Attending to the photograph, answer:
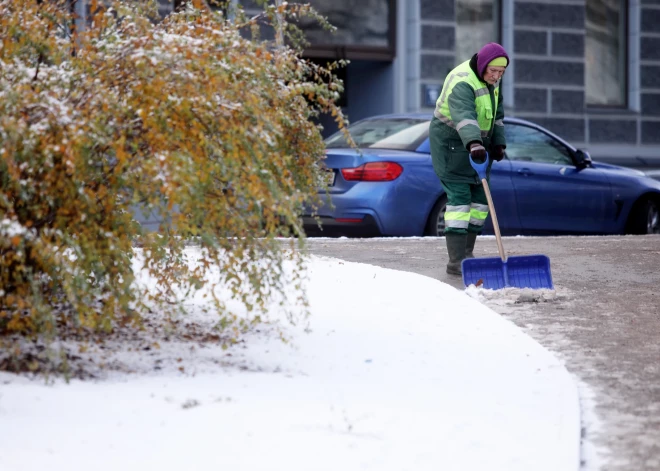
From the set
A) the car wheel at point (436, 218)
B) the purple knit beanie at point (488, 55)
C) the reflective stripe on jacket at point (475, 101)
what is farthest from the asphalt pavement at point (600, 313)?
the purple knit beanie at point (488, 55)

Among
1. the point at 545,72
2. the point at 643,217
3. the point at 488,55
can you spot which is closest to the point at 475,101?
the point at 488,55

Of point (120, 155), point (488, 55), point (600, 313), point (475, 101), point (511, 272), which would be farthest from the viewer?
point (475, 101)

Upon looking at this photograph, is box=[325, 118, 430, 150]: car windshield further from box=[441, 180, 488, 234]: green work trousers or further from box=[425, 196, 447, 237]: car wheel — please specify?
box=[441, 180, 488, 234]: green work trousers

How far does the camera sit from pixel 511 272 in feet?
25.0

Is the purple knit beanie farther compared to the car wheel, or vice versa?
the car wheel

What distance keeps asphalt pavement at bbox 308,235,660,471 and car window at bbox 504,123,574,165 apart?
1001 mm

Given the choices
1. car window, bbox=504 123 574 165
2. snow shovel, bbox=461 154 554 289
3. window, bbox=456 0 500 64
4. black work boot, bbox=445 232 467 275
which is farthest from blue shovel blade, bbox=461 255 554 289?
window, bbox=456 0 500 64

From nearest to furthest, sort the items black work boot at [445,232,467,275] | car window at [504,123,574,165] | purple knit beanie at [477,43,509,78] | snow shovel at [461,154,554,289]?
snow shovel at [461,154,554,289], purple knit beanie at [477,43,509,78], black work boot at [445,232,467,275], car window at [504,123,574,165]

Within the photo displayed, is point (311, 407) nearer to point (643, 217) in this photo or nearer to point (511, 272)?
point (511, 272)

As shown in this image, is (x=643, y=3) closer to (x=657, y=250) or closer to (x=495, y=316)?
(x=657, y=250)

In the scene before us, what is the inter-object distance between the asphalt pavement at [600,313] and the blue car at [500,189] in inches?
14.5

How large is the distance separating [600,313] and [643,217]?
629 cm

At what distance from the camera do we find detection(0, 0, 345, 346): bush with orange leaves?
4.28 meters

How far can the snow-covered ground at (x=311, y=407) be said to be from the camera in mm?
3795
